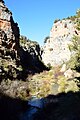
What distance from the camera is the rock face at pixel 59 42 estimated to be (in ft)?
336

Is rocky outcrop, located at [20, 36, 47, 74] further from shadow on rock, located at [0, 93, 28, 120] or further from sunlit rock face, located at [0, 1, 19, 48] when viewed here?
shadow on rock, located at [0, 93, 28, 120]

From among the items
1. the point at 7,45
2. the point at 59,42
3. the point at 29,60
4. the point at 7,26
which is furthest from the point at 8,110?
the point at 59,42

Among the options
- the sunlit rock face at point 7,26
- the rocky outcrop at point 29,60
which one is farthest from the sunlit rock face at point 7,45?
the rocky outcrop at point 29,60

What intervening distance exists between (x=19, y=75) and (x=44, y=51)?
200 ft

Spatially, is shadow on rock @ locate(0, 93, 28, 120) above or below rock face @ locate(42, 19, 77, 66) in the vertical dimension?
below

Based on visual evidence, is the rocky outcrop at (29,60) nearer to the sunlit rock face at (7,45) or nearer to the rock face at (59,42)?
the rock face at (59,42)

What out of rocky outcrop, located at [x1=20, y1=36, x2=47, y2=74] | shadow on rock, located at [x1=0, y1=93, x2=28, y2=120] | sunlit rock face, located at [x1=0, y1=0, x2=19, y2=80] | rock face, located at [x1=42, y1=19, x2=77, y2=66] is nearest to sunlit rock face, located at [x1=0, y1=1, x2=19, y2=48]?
sunlit rock face, located at [x1=0, y1=0, x2=19, y2=80]

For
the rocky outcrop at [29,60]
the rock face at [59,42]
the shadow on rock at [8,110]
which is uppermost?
the rock face at [59,42]

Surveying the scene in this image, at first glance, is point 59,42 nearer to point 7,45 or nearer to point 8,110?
point 7,45

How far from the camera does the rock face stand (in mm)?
102500

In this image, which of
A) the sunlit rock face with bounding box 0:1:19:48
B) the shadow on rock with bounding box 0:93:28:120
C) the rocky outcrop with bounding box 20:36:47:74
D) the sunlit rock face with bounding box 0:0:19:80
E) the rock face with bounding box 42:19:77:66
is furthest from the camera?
the rock face with bounding box 42:19:77:66

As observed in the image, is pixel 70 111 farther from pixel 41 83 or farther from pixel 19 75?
pixel 41 83

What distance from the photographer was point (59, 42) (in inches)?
4154

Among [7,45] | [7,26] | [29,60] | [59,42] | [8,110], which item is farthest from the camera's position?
[59,42]
